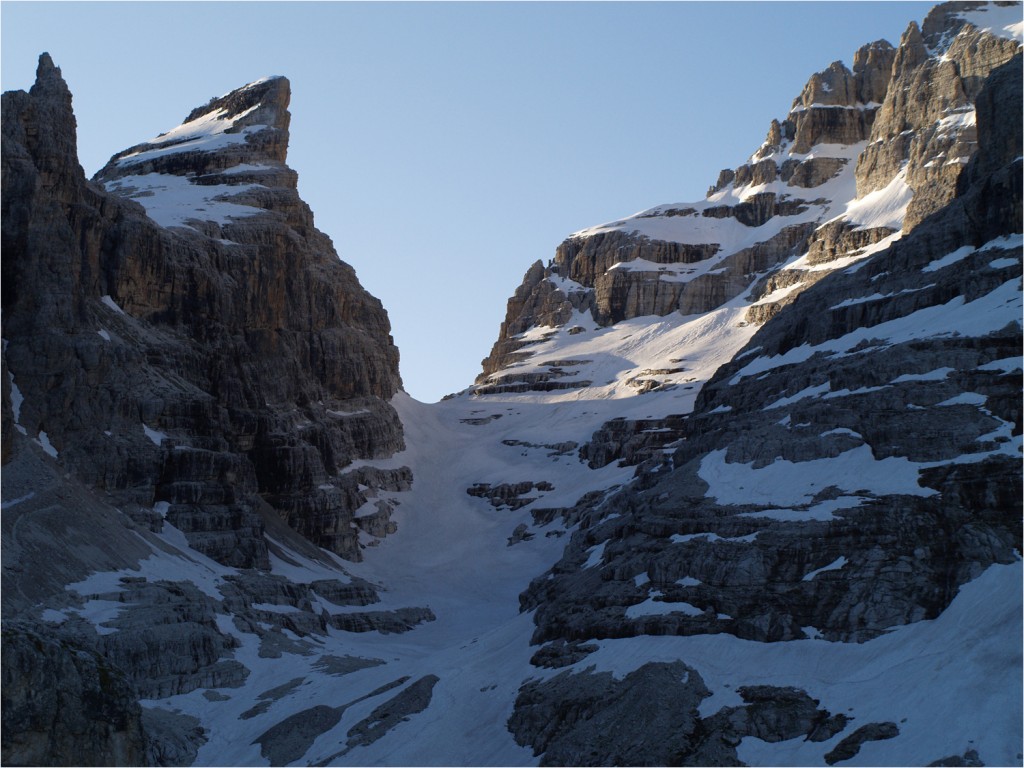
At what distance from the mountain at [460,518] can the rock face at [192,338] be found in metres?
0.40

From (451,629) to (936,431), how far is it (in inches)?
2288

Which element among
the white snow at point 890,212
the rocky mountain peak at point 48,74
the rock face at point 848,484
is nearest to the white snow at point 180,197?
the rocky mountain peak at point 48,74

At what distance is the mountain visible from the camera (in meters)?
54.0

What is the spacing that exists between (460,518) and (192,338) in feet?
124

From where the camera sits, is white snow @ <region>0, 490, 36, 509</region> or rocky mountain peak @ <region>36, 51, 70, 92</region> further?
rocky mountain peak @ <region>36, 51, 70, 92</region>

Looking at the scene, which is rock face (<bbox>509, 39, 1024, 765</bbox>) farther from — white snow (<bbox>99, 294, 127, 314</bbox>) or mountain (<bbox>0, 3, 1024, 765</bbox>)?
white snow (<bbox>99, 294, 127, 314</bbox>)

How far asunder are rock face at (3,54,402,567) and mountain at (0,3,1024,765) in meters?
0.40

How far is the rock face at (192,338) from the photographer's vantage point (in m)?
111

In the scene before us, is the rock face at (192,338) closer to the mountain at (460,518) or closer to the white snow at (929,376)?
the mountain at (460,518)

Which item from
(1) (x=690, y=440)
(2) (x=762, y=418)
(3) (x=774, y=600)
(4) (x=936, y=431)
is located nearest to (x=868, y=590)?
(3) (x=774, y=600)

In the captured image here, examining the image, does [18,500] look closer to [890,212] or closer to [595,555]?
[595,555]

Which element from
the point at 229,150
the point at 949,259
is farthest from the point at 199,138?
the point at 949,259

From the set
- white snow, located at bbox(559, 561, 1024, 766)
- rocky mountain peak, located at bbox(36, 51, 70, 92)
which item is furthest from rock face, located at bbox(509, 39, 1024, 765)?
rocky mountain peak, located at bbox(36, 51, 70, 92)

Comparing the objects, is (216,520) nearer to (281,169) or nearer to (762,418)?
(762,418)
